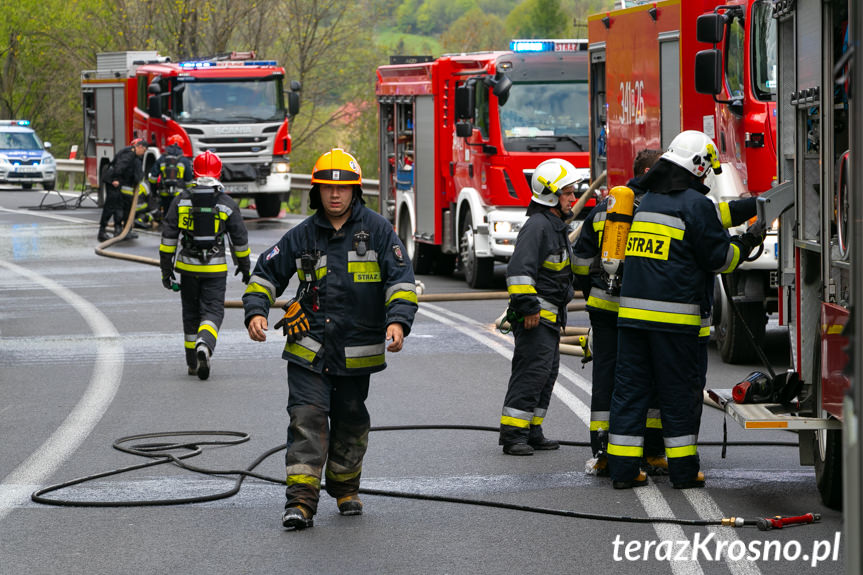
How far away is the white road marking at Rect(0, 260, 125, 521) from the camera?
7.61 m

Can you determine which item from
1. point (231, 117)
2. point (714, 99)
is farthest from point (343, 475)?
point (231, 117)

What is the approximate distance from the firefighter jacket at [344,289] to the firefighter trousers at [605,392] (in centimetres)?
145

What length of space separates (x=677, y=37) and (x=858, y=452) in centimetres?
990

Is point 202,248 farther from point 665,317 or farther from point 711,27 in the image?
point 665,317

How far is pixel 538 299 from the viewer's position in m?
8.47

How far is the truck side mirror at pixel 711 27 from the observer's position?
1127cm

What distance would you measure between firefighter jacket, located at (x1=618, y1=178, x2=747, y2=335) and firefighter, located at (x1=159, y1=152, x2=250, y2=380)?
4864 mm

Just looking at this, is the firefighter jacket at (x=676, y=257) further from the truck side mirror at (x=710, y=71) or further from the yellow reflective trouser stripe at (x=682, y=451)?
the truck side mirror at (x=710, y=71)

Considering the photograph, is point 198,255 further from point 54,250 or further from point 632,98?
point 54,250

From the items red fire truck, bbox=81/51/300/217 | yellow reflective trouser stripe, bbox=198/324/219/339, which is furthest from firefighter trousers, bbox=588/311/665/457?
red fire truck, bbox=81/51/300/217

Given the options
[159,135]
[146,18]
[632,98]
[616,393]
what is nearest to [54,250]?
[159,135]

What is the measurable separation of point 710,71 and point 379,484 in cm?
509

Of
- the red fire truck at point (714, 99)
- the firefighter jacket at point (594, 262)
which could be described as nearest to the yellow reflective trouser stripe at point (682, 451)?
the firefighter jacket at point (594, 262)

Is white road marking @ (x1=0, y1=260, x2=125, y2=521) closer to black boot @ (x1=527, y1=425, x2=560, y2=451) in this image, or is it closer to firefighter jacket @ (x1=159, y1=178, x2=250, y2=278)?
firefighter jacket @ (x1=159, y1=178, x2=250, y2=278)
